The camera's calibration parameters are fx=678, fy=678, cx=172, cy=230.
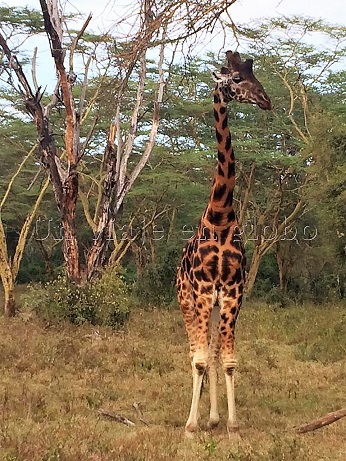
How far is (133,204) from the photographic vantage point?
68.9ft

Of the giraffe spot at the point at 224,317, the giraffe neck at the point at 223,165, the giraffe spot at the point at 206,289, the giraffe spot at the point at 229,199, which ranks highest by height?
the giraffe neck at the point at 223,165

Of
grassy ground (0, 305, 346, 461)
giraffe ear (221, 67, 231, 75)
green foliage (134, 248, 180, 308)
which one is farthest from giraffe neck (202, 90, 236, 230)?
green foliage (134, 248, 180, 308)

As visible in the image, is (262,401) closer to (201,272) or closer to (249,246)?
(201,272)

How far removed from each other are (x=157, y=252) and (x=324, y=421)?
17.3 metres

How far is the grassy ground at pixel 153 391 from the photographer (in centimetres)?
463

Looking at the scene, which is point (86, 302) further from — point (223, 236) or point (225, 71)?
point (225, 71)

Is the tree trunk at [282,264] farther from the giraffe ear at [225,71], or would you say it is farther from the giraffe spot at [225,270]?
the giraffe ear at [225,71]

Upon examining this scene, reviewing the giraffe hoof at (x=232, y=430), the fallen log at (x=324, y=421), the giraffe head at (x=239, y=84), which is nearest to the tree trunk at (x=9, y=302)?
Result: the giraffe hoof at (x=232, y=430)

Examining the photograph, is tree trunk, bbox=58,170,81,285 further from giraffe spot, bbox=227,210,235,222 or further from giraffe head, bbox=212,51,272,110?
giraffe head, bbox=212,51,272,110

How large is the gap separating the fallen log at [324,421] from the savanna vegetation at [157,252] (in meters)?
0.09

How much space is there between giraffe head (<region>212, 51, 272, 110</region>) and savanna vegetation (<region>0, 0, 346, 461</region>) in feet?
1.11

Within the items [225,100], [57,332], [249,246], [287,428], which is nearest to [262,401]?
[287,428]

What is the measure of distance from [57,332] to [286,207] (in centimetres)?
942

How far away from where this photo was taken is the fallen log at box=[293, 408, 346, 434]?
4.68m
